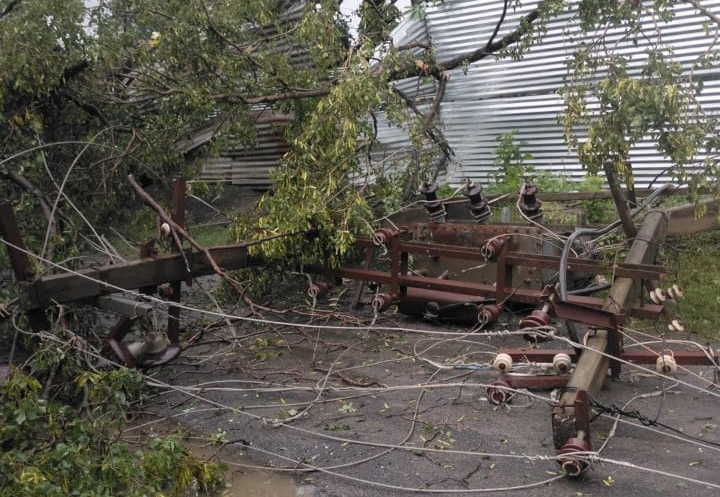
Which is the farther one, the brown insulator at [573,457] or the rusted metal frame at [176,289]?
the rusted metal frame at [176,289]

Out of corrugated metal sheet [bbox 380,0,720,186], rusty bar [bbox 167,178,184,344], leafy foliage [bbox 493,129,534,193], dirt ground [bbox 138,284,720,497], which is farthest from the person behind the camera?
leafy foliage [bbox 493,129,534,193]

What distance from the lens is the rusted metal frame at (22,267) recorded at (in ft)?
15.5

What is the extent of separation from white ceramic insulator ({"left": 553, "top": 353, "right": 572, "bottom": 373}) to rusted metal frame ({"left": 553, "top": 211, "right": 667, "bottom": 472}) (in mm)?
76

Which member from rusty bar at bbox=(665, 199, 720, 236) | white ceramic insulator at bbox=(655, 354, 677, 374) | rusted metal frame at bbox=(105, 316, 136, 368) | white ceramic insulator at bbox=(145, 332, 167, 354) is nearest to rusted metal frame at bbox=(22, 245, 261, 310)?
rusted metal frame at bbox=(105, 316, 136, 368)

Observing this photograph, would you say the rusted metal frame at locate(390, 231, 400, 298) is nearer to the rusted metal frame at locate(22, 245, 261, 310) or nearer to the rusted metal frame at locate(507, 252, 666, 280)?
the rusted metal frame at locate(507, 252, 666, 280)

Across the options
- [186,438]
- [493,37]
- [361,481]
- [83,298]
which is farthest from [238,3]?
[361,481]

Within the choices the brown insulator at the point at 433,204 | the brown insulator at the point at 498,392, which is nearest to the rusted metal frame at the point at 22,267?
the brown insulator at the point at 498,392

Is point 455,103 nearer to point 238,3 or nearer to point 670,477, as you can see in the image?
point 238,3

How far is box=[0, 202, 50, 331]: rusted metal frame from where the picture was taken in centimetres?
473

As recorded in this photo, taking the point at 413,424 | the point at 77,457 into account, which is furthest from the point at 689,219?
the point at 77,457

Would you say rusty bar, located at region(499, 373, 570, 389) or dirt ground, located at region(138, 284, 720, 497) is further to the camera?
rusty bar, located at region(499, 373, 570, 389)

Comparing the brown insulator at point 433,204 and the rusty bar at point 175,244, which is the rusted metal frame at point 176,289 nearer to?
the rusty bar at point 175,244

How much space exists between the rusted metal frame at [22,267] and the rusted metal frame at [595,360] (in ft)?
11.1

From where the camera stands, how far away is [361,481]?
3775mm
